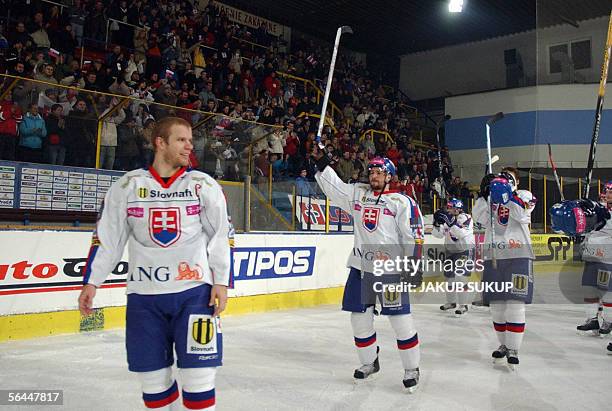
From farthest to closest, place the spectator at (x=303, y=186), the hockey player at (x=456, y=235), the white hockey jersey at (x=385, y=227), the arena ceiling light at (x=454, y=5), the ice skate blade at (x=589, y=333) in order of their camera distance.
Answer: the arena ceiling light at (x=454, y=5) < the hockey player at (x=456, y=235) < the spectator at (x=303, y=186) < the ice skate blade at (x=589, y=333) < the white hockey jersey at (x=385, y=227)

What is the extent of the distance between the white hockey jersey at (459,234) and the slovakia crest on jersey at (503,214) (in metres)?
3.79

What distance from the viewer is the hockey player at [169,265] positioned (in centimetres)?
250

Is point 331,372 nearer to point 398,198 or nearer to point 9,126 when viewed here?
point 398,198

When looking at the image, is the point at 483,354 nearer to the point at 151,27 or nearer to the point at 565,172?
the point at 151,27

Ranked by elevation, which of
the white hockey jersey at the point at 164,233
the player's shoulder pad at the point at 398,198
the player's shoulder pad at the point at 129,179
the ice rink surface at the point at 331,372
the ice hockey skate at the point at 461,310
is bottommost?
the ice rink surface at the point at 331,372

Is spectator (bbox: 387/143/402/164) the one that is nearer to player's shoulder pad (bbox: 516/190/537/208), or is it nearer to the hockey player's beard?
player's shoulder pad (bbox: 516/190/537/208)

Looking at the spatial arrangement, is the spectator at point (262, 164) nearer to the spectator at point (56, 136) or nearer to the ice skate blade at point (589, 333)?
the spectator at point (56, 136)

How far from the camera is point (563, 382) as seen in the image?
430cm

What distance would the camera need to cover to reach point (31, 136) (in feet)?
18.9

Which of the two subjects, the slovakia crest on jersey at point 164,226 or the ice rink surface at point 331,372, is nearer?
the slovakia crest on jersey at point 164,226

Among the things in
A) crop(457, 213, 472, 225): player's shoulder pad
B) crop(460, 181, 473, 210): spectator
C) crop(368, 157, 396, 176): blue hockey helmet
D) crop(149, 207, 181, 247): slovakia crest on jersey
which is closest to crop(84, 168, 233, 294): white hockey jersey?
crop(149, 207, 181, 247): slovakia crest on jersey

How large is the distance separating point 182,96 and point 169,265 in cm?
784

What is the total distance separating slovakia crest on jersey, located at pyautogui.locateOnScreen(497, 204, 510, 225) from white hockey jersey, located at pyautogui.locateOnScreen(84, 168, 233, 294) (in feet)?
10.7

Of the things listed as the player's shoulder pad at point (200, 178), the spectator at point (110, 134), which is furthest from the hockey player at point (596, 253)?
the spectator at point (110, 134)
